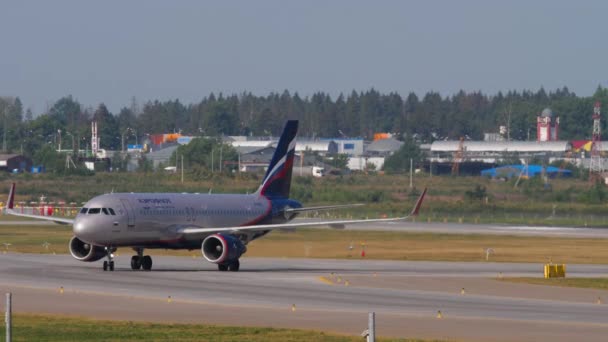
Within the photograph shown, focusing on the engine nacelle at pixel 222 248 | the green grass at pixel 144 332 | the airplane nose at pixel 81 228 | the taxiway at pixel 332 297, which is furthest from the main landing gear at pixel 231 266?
the green grass at pixel 144 332

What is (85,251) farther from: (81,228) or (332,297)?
(332,297)

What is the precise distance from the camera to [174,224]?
201ft

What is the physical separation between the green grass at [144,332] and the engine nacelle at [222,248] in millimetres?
22285

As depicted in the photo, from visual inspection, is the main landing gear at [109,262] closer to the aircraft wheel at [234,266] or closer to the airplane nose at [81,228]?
the airplane nose at [81,228]

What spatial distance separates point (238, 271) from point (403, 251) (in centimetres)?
2035

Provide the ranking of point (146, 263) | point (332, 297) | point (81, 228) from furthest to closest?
1. point (146, 263)
2. point (81, 228)
3. point (332, 297)

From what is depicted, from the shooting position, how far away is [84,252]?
61094 mm

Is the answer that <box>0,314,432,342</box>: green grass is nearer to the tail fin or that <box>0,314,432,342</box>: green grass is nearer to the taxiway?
the taxiway

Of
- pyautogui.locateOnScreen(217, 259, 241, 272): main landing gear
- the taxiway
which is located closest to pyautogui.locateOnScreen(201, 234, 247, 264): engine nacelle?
pyautogui.locateOnScreen(217, 259, 241, 272): main landing gear

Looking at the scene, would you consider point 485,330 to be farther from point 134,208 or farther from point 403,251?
point 403,251

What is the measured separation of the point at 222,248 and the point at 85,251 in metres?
6.82

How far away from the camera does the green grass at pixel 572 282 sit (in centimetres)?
5203

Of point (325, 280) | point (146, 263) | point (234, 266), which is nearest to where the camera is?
point (325, 280)

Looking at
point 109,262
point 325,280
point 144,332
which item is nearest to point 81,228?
point 109,262
